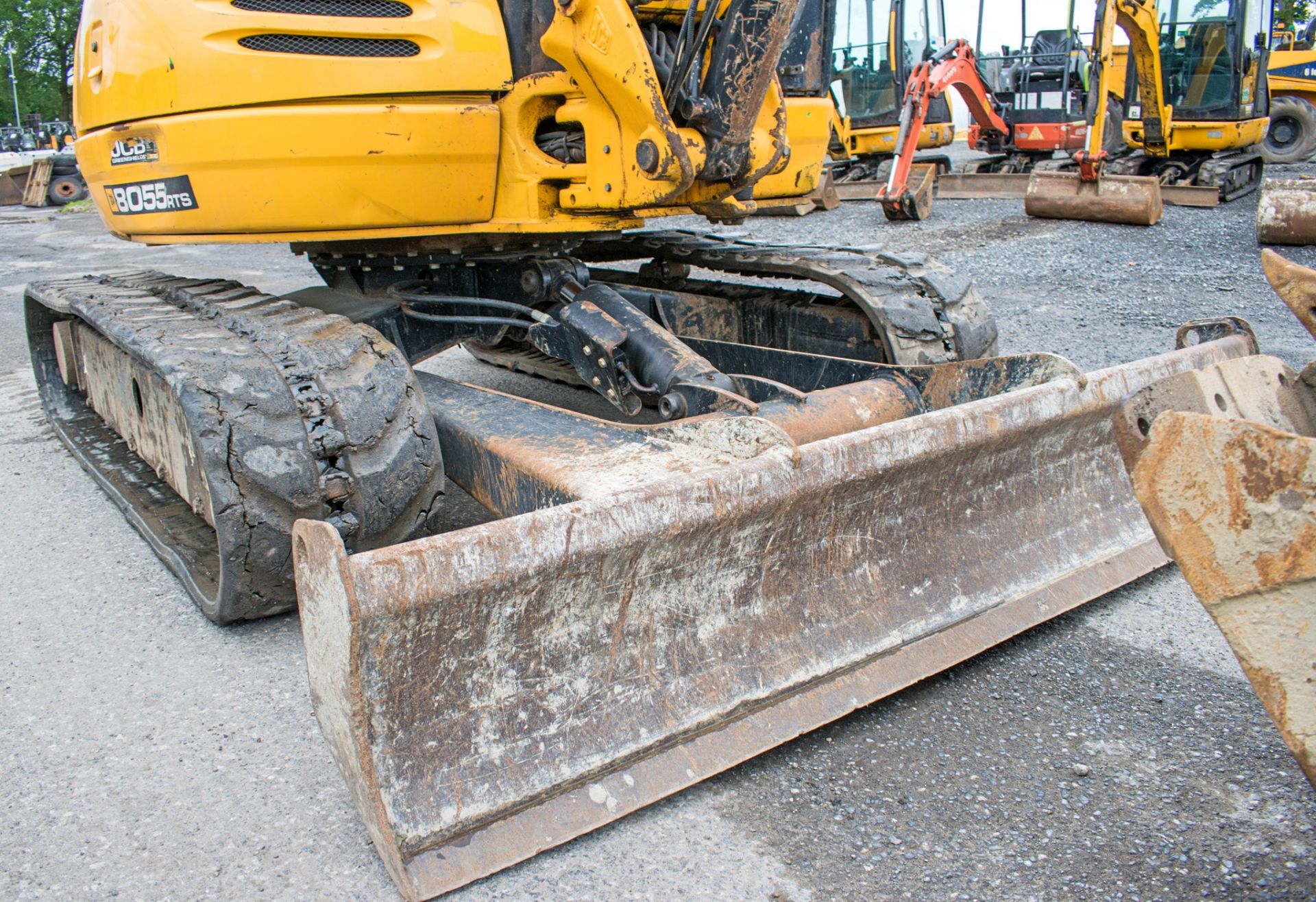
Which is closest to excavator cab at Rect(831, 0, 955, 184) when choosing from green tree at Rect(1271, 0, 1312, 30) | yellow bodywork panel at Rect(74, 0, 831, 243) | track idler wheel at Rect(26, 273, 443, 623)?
yellow bodywork panel at Rect(74, 0, 831, 243)

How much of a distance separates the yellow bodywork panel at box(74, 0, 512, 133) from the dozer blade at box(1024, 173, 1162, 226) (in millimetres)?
9273

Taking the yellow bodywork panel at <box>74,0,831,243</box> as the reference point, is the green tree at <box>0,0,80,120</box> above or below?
above

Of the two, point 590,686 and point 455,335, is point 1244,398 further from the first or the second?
point 455,335

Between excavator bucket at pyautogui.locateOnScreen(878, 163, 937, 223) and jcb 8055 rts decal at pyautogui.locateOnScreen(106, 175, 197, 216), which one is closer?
jcb 8055 rts decal at pyautogui.locateOnScreen(106, 175, 197, 216)

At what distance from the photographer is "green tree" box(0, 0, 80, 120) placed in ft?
168

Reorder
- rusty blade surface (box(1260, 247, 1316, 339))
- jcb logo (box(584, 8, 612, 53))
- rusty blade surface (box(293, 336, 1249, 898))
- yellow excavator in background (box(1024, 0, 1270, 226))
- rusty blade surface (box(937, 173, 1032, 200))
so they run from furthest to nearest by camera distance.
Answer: rusty blade surface (box(937, 173, 1032, 200)) → yellow excavator in background (box(1024, 0, 1270, 226)) → jcb logo (box(584, 8, 612, 53)) → rusty blade surface (box(293, 336, 1249, 898)) → rusty blade surface (box(1260, 247, 1316, 339))

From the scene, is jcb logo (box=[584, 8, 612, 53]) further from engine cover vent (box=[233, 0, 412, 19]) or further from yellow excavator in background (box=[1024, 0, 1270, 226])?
yellow excavator in background (box=[1024, 0, 1270, 226])

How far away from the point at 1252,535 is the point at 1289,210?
910 cm

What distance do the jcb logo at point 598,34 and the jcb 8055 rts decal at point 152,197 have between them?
4.39ft

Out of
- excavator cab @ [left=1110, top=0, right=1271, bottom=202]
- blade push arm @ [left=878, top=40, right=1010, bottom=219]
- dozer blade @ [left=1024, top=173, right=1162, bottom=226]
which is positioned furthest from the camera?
excavator cab @ [left=1110, top=0, right=1271, bottom=202]

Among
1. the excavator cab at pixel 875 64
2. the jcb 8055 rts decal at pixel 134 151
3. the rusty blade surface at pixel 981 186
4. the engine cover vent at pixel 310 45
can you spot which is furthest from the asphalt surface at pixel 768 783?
the rusty blade surface at pixel 981 186

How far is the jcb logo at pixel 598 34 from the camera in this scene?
2.97 m

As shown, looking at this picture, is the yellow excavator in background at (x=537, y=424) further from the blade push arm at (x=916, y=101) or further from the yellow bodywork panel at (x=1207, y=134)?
the yellow bodywork panel at (x=1207, y=134)

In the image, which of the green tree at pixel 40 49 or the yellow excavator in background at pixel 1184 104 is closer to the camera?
the yellow excavator in background at pixel 1184 104
